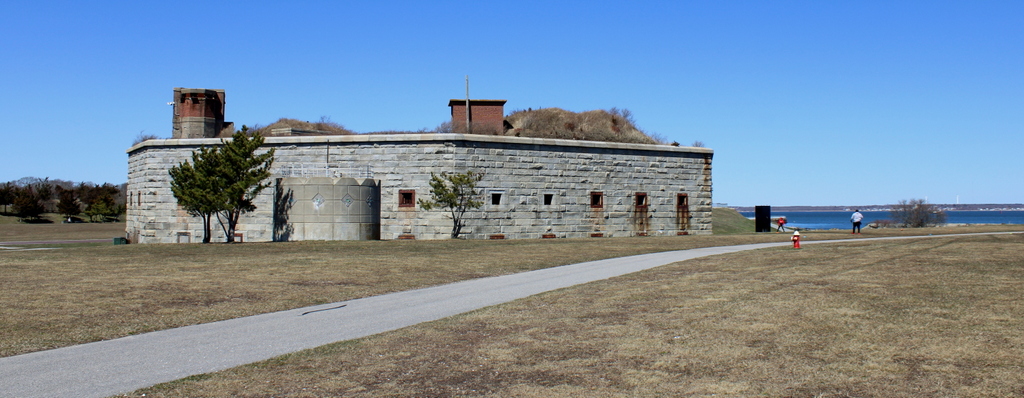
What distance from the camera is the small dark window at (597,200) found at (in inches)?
1175

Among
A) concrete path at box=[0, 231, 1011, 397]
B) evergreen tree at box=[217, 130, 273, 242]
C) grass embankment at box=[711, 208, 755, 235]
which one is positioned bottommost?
concrete path at box=[0, 231, 1011, 397]

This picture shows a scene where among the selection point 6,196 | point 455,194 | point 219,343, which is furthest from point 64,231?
point 219,343

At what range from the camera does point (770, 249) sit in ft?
65.7

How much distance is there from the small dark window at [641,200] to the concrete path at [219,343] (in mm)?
17895

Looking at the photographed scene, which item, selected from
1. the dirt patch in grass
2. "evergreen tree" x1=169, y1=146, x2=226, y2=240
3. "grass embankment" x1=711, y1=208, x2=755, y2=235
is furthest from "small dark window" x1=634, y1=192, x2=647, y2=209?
the dirt patch in grass

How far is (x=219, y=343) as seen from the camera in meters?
8.12

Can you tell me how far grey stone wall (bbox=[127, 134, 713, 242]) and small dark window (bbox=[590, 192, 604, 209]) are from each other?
5.9 inches

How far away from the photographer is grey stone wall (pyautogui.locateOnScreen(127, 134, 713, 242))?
2794cm

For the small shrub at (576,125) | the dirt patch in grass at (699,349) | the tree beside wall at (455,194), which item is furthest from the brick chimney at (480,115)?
the dirt patch in grass at (699,349)

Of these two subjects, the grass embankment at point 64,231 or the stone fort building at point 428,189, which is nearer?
the stone fort building at point 428,189

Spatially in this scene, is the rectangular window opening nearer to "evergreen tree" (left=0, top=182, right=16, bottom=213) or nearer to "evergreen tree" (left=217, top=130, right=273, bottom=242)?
"evergreen tree" (left=217, top=130, right=273, bottom=242)

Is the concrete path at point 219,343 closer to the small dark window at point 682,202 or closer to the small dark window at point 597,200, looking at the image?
the small dark window at point 597,200

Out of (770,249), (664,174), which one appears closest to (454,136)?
(664,174)

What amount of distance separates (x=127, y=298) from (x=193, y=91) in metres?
23.2
